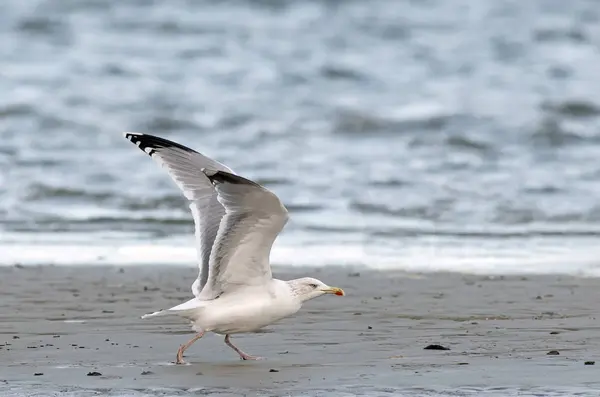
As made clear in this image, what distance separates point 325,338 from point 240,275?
611mm

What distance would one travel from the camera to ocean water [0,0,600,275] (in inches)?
456

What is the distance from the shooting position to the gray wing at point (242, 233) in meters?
6.83

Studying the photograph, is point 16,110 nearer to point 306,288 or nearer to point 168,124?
point 168,124

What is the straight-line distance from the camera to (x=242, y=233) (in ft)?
23.3

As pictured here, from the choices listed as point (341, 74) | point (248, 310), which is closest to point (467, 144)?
point (341, 74)

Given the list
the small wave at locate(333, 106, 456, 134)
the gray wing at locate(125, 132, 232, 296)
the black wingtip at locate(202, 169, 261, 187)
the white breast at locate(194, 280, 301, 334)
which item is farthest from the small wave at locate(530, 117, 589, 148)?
the black wingtip at locate(202, 169, 261, 187)

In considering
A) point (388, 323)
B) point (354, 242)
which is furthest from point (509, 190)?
point (388, 323)

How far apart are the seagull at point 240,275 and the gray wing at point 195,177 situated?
1.1 inches

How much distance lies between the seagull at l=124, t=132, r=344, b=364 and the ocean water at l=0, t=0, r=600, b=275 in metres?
2.94

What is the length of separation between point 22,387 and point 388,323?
8.30 ft

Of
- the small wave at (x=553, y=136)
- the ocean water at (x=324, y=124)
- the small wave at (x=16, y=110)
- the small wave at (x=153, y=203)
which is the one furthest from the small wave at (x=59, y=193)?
the small wave at (x=553, y=136)

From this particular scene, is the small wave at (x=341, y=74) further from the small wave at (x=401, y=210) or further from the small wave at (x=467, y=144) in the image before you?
the small wave at (x=401, y=210)

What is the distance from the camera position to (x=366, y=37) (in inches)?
1096

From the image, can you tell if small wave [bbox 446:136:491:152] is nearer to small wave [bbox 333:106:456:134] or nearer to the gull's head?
small wave [bbox 333:106:456:134]
